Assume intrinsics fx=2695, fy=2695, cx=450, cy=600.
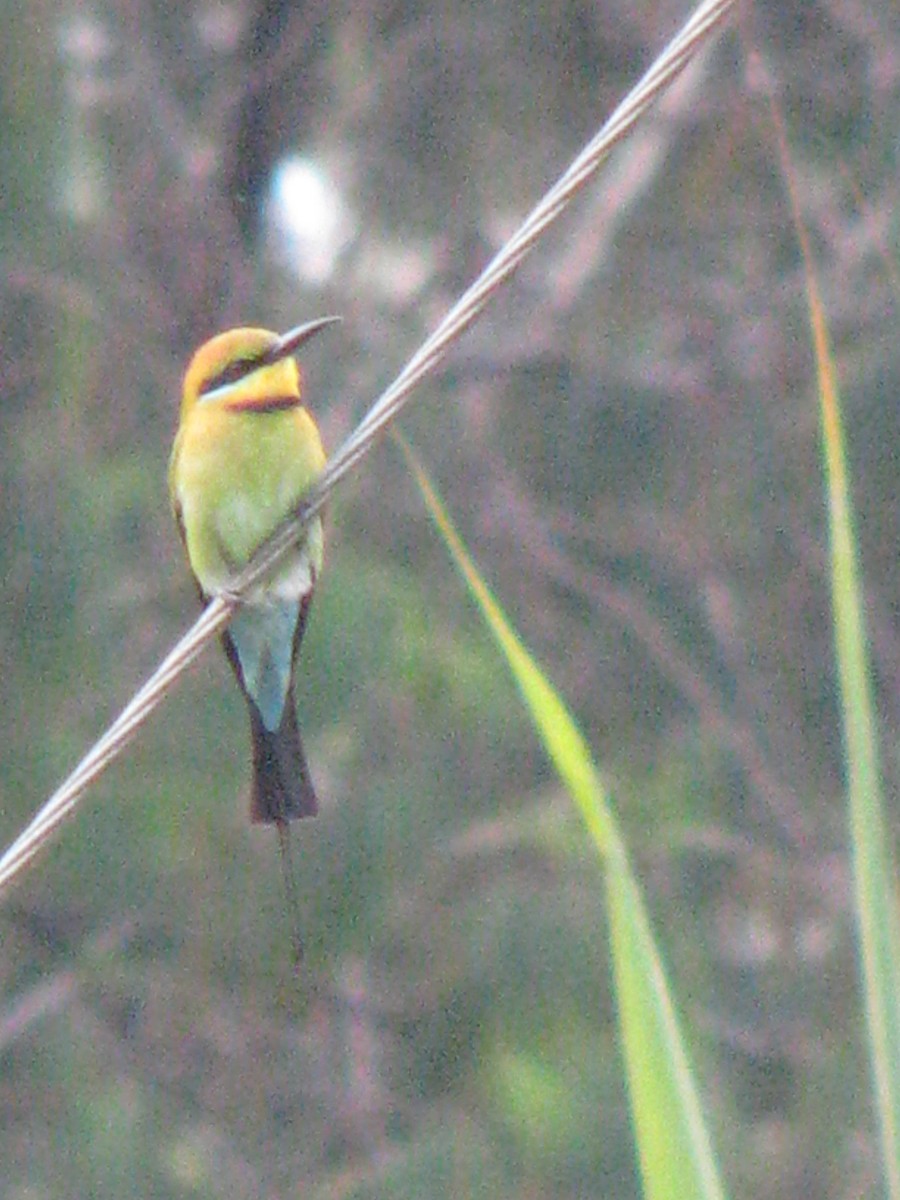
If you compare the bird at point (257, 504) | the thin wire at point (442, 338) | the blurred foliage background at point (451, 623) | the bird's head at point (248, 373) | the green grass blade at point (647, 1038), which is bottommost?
the green grass blade at point (647, 1038)

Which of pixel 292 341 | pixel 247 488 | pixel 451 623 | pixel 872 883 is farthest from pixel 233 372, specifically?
pixel 451 623

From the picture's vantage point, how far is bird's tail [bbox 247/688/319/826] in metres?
2.54

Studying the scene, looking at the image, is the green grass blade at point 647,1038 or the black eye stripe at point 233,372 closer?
the green grass blade at point 647,1038

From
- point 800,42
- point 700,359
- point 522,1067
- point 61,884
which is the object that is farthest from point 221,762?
point 800,42

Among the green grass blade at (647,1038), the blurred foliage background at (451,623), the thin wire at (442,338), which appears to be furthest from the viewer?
the blurred foliage background at (451,623)

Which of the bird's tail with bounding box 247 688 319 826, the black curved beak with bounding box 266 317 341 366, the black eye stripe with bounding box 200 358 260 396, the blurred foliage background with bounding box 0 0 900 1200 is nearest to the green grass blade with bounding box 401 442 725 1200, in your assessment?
the black curved beak with bounding box 266 317 341 366

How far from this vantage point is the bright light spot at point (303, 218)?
6000 mm

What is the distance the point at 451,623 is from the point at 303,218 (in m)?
1.00

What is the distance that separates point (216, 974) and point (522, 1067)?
71 centimetres

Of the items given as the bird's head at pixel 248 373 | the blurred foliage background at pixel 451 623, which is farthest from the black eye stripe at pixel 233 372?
the blurred foliage background at pixel 451 623

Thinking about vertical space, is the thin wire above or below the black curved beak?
below

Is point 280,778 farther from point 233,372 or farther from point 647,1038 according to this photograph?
point 647,1038

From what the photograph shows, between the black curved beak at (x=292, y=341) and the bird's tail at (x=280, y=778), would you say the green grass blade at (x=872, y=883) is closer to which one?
the black curved beak at (x=292, y=341)

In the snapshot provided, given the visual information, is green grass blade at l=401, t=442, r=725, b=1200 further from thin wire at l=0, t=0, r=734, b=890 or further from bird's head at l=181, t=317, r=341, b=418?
bird's head at l=181, t=317, r=341, b=418
